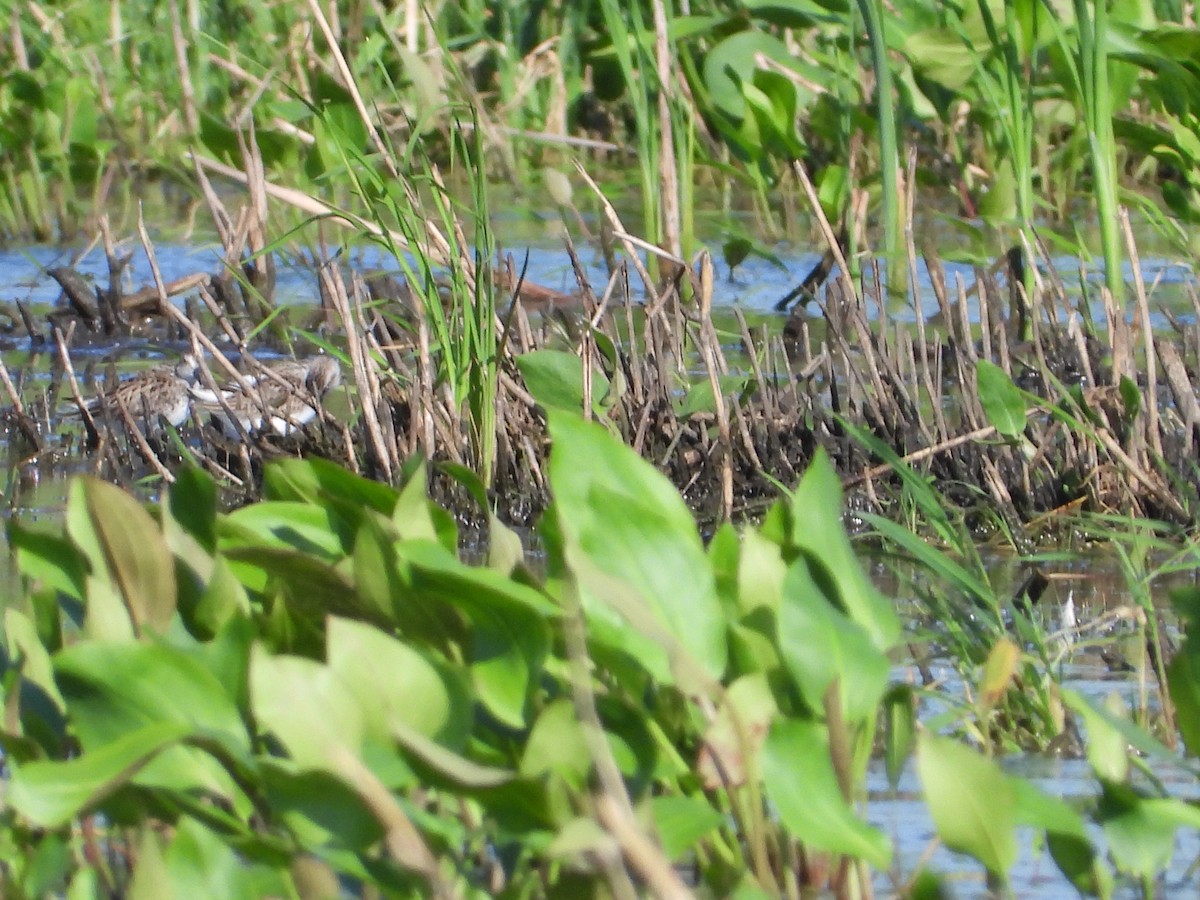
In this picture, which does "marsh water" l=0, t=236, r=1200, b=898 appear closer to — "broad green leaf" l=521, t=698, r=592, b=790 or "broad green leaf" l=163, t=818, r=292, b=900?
"broad green leaf" l=521, t=698, r=592, b=790

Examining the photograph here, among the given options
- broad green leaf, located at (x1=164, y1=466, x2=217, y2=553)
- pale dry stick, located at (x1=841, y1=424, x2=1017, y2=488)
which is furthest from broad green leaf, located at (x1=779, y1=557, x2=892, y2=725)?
pale dry stick, located at (x1=841, y1=424, x2=1017, y2=488)

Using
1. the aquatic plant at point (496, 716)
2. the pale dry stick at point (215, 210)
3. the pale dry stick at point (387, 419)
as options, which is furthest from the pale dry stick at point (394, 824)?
the pale dry stick at point (215, 210)

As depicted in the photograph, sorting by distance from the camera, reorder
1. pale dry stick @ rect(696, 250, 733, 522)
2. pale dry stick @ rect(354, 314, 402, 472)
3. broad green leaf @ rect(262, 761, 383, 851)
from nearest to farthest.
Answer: broad green leaf @ rect(262, 761, 383, 851), pale dry stick @ rect(696, 250, 733, 522), pale dry stick @ rect(354, 314, 402, 472)

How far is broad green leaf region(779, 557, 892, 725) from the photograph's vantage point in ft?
6.05

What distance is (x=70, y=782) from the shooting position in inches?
64.1

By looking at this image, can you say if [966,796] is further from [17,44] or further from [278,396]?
[17,44]

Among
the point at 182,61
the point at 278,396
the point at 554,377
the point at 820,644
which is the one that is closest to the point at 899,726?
the point at 820,644

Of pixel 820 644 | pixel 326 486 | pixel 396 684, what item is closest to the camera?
pixel 396 684

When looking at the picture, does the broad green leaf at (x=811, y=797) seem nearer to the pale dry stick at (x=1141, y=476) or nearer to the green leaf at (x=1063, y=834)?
the green leaf at (x=1063, y=834)

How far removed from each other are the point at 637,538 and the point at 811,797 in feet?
1.01

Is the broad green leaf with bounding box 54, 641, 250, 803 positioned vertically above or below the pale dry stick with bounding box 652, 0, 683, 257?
above

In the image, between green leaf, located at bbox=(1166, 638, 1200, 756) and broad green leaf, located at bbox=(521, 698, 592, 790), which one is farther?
green leaf, located at bbox=(1166, 638, 1200, 756)

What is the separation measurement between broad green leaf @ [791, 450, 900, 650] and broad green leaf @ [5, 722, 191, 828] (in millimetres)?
689

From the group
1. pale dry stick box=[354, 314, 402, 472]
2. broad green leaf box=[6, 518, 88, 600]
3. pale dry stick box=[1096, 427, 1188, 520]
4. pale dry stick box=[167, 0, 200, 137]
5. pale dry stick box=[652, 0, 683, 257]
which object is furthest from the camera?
pale dry stick box=[167, 0, 200, 137]
